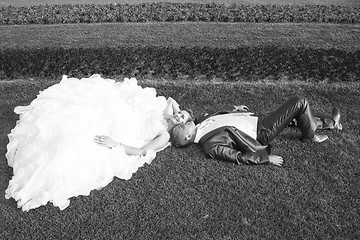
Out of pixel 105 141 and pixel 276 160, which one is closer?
pixel 105 141

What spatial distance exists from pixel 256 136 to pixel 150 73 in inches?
123

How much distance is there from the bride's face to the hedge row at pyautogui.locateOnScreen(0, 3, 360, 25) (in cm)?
577

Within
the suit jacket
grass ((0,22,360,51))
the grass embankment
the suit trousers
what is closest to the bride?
the suit jacket

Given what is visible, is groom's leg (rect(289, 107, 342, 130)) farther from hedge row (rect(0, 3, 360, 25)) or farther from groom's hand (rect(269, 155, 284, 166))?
hedge row (rect(0, 3, 360, 25))

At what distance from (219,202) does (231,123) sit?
117 cm

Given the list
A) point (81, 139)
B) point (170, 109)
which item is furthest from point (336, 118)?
point (81, 139)

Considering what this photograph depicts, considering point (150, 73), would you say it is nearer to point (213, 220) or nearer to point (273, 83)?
point (273, 83)

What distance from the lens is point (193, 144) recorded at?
609 cm

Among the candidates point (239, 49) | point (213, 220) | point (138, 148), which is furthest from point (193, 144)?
point (239, 49)

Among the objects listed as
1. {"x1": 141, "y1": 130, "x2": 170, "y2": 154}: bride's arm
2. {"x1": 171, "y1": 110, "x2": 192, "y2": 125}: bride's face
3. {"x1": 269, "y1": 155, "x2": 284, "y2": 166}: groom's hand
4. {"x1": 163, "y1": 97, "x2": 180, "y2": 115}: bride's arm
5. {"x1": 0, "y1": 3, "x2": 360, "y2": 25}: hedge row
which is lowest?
{"x1": 0, "y1": 3, "x2": 360, "y2": 25}: hedge row

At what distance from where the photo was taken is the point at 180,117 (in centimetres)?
580

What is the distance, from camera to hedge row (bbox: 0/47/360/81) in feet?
25.7

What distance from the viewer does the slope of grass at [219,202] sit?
4.69m

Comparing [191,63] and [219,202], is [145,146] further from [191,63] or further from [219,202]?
[191,63]
